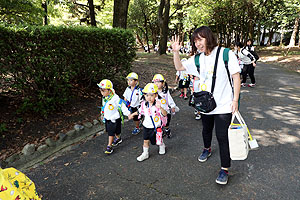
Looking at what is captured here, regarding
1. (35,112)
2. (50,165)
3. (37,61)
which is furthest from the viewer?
(35,112)

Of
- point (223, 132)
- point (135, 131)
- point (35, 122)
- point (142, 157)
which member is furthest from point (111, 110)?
point (223, 132)

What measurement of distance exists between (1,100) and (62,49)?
1.97 m

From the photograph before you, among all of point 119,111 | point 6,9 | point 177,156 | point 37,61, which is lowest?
point 177,156

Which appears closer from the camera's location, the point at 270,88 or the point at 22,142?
the point at 22,142

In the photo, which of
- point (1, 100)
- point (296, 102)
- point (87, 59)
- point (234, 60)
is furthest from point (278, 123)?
point (1, 100)

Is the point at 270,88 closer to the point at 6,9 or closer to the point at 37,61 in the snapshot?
the point at 37,61

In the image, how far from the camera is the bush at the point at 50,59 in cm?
440

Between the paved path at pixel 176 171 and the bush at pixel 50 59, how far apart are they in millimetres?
1557

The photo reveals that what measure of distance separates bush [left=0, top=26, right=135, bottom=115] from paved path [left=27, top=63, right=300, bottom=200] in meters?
1.56

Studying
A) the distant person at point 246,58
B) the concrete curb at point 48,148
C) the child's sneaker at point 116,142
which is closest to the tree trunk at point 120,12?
the distant person at point 246,58

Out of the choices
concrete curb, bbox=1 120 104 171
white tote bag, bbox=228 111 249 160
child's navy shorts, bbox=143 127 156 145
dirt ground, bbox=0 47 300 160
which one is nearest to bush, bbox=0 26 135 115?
dirt ground, bbox=0 47 300 160

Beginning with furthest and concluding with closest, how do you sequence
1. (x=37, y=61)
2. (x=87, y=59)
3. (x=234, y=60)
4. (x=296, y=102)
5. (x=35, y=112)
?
(x=296, y=102)
(x=87, y=59)
(x=35, y=112)
(x=37, y=61)
(x=234, y=60)

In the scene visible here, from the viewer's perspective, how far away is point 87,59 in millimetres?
5992

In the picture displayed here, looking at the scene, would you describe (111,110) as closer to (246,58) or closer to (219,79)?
(219,79)
